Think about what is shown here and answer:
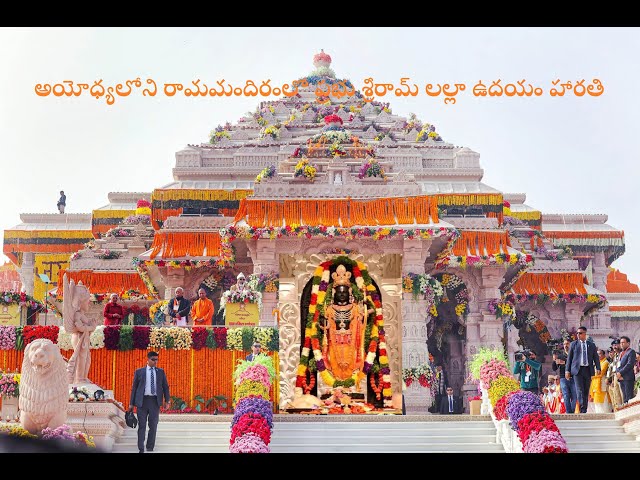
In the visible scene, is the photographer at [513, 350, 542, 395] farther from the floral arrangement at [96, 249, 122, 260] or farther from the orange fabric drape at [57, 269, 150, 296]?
the floral arrangement at [96, 249, 122, 260]

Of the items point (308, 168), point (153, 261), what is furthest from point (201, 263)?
point (308, 168)

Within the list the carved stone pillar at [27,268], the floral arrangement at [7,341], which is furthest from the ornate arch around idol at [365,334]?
the carved stone pillar at [27,268]

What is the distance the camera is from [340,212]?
25281 mm

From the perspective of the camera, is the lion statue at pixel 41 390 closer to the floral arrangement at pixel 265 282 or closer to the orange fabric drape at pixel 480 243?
the floral arrangement at pixel 265 282

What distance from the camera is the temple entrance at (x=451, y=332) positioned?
31.8 metres

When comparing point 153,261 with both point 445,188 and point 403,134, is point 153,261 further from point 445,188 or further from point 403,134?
point 403,134

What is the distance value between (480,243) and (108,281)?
11411mm

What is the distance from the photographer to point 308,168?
27078 millimetres

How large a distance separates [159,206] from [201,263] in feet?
19.7

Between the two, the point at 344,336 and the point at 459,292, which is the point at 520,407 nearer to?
the point at 344,336

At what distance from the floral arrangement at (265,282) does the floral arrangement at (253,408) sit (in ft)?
15.5

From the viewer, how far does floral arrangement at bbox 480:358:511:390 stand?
63.0 ft

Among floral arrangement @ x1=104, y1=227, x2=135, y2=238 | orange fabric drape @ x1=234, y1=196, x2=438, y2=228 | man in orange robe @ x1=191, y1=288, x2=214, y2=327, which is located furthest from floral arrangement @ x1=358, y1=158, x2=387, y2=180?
floral arrangement @ x1=104, y1=227, x2=135, y2=238

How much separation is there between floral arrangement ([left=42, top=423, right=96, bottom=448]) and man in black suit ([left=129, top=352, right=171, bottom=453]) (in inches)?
34.4
